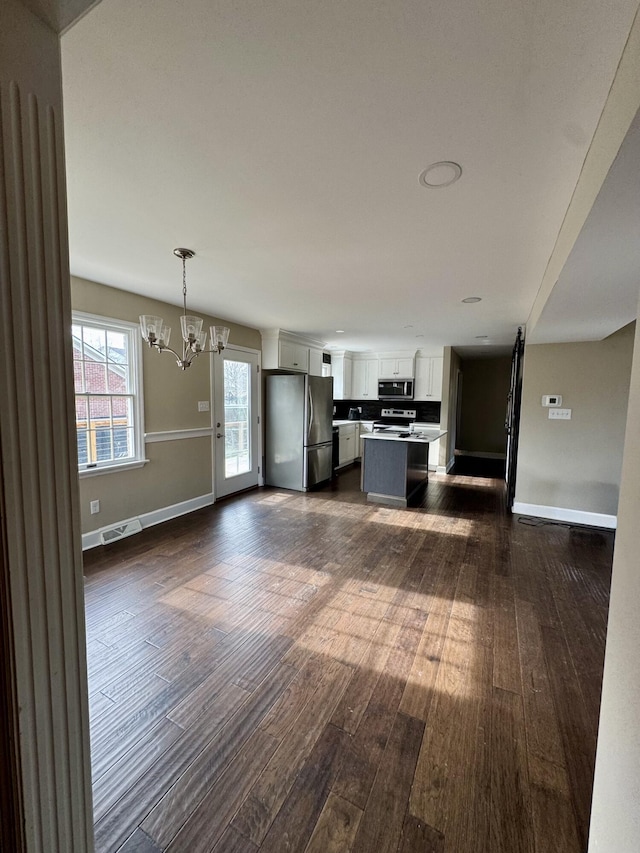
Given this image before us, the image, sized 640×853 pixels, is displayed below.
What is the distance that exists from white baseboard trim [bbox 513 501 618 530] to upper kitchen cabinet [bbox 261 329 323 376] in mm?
3666

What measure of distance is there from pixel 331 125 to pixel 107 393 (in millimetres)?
2987

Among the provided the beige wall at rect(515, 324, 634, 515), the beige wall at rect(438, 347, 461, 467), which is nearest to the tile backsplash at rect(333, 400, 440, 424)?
the beige wall at rect(438, 347, 461, 467)

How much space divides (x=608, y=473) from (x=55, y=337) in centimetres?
495

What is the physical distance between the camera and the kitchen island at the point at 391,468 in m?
4.63

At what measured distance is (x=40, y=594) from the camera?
0.62m

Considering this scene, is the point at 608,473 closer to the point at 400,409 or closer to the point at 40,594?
the point at 400,409

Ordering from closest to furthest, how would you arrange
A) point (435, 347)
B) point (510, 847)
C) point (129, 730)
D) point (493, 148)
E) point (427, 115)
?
point (510, 847), point (427, 115), point (493, 148), point (129, 730), point (435, 347)

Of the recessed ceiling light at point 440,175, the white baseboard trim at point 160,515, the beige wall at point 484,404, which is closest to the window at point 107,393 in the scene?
the white baseboard trim at point 160,515

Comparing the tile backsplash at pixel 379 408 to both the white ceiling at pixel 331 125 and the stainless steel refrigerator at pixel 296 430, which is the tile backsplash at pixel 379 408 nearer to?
the stainless steel refrigerator at pixel 296 430

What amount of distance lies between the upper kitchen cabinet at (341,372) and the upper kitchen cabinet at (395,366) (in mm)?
690

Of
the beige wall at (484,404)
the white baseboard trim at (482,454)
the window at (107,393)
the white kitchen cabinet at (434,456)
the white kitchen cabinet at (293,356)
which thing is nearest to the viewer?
the window at (107,393)

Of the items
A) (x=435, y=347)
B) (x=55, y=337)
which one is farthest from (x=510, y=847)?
(x=435, y=347)

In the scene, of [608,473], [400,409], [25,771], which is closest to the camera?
[25,771]

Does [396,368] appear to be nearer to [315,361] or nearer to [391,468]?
[315,361]
